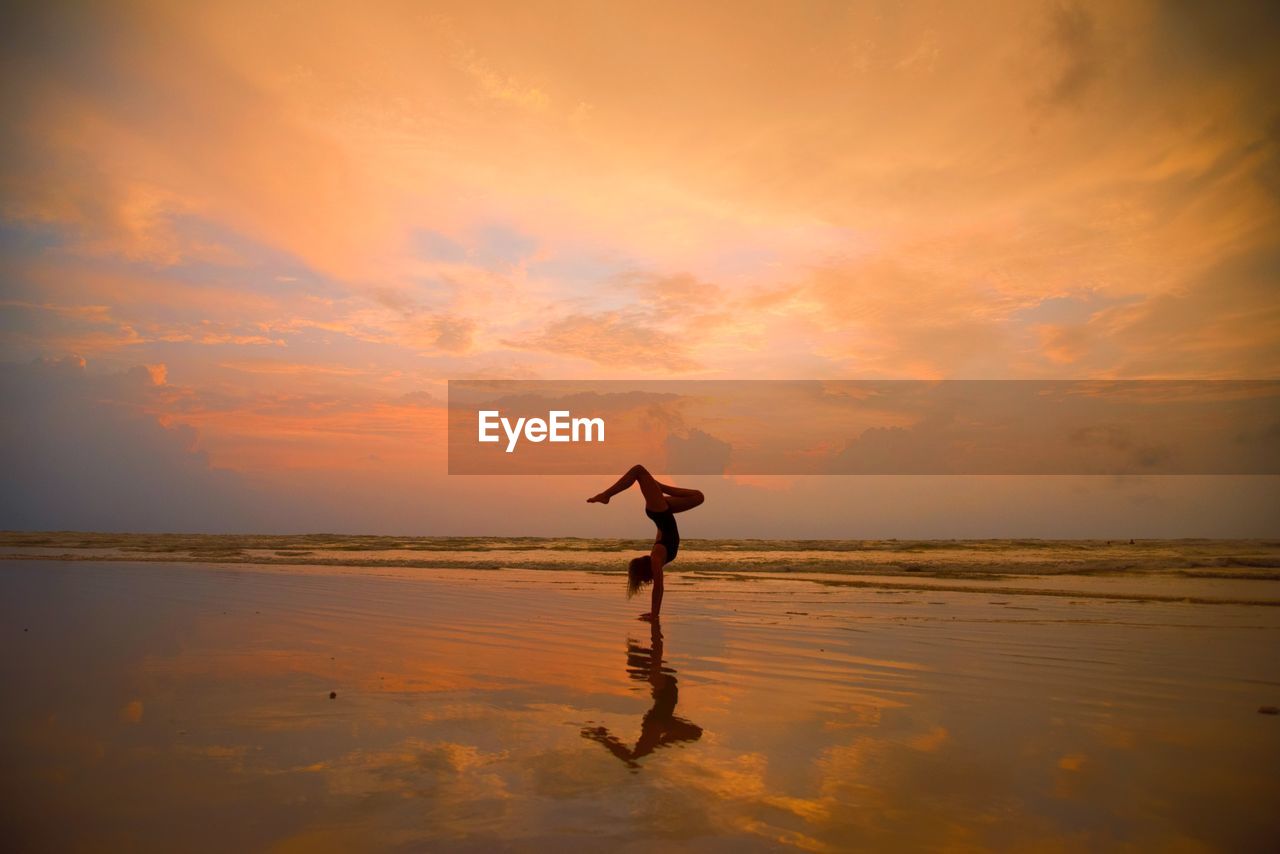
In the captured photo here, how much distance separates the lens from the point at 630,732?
210 inches

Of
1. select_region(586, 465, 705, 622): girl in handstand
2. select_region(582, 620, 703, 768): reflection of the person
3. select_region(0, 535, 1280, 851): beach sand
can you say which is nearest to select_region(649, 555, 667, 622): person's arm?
select_region(586, 465, 705, 622): girl in handstand

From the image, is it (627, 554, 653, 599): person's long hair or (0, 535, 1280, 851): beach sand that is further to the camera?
(627, 554, 653, 599): person's long hair

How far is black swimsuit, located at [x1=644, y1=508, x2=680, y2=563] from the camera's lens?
12.8m

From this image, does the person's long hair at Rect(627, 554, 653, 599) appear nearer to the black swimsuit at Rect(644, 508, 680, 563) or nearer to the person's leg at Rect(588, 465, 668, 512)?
the black swimsuit at Rect(644, 508, 680, 563)

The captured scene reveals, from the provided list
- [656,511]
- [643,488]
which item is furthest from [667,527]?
[643,488]

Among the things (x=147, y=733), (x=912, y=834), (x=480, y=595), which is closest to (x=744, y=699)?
(x=912, y=834)

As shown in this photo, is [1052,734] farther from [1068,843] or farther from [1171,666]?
[1171,666]

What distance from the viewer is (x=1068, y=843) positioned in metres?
3.54

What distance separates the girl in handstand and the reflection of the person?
418cm

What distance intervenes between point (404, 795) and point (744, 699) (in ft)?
10.6

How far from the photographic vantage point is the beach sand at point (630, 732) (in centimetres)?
367

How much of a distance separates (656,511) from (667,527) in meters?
0.45

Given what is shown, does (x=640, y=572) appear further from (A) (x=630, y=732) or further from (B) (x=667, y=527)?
(A) (x=630, y=732)

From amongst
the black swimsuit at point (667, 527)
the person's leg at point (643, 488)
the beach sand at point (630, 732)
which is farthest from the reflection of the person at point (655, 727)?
the black swimsuit at point (667, 527)
